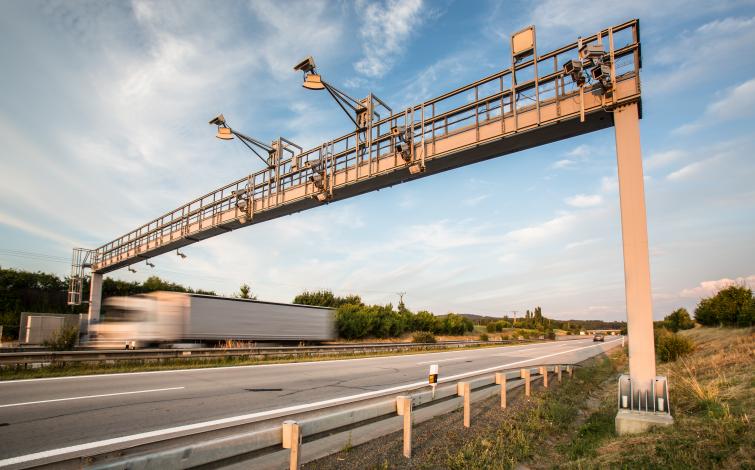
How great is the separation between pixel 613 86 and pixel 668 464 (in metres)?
7.29

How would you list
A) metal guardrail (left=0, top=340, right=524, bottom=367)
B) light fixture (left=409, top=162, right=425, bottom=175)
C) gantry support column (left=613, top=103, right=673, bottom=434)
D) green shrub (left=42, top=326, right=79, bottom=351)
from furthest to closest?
green shrub (left=42, top=326, right=79, bottom=351) < light fixture (left=409, top=162, right=425, bottom=175) < metal guardrail (left=0, top=340, right=524, bottom=367) < gantry support column (left=613, top=103, right=673, bottom=434)

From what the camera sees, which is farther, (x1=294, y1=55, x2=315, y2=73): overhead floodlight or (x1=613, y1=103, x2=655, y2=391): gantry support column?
(x1=294, y1=55, x2=315, y2=73): overhead floodlight

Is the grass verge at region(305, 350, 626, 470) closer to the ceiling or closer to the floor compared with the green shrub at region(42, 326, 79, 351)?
closer to the floor

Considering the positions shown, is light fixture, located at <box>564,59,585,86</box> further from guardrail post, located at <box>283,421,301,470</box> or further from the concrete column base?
guardrail post, located at <box>283,421,301,470</box>

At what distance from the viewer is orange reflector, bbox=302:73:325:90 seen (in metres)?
14.0

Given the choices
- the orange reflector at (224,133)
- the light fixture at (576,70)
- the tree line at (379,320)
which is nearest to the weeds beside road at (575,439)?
the light fixture at (576,70)

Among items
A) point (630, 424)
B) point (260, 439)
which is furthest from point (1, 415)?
point (630, 424)

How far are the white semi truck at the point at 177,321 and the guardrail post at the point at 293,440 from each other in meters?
22.8

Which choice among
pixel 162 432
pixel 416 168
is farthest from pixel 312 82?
pixel 162 432

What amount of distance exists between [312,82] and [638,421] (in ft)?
40.1

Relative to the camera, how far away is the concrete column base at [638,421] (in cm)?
729

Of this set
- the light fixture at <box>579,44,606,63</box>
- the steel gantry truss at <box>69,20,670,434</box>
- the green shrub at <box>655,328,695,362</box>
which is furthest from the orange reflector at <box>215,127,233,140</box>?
the green shrub at <box>655,328,695,362</box>

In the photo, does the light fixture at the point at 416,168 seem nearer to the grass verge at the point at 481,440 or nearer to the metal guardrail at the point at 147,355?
the grass verge at the point at 481,440

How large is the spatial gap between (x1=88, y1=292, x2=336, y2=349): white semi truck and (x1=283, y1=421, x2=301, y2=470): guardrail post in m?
22.8
